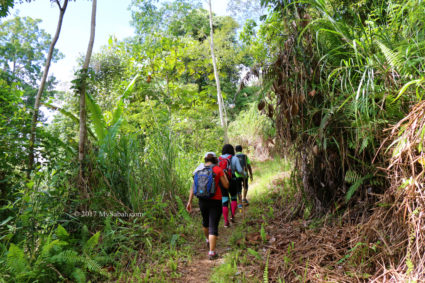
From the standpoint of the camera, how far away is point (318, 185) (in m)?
4.16

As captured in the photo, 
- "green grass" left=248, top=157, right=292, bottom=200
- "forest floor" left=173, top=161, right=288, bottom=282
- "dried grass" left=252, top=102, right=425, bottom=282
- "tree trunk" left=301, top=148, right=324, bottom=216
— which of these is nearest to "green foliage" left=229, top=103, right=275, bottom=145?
"green grass" left=248, top=157, right=292, bottom=200

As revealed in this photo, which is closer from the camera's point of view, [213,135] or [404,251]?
[404,251]

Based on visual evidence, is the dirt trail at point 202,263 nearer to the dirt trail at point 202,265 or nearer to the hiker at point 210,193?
the dirt trail at point 202,265

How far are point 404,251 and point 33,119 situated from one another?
529 centimetres

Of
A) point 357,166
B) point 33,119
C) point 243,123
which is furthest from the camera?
point 243,123

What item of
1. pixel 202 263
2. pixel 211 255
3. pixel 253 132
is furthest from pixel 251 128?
pixel 202 263

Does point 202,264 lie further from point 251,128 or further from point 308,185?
point 251,128

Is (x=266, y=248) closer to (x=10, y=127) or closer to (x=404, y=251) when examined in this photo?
(x=404, y=251)

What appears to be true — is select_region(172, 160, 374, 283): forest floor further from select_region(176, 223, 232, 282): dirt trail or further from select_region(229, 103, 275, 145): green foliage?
select_region(229, 103, 275, 145): green foliage

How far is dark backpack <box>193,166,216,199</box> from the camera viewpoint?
13.3 ft

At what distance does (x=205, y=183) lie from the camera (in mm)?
4078

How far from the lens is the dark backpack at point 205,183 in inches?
160

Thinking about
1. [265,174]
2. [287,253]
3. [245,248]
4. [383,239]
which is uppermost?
[383,239]

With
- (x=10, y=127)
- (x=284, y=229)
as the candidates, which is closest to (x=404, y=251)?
(x=284, y=229)
